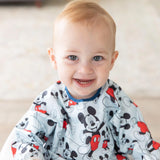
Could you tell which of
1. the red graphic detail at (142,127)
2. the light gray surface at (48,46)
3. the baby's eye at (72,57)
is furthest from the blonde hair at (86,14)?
the light gray surface at (48,46)

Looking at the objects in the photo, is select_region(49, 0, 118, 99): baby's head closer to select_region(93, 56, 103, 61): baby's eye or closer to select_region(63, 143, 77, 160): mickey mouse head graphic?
select_region(93, 56, 103, 61): baby's eye

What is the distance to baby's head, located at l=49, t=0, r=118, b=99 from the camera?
0.86m

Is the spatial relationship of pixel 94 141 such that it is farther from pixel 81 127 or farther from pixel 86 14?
pixel 86 14

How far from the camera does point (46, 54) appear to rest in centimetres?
255

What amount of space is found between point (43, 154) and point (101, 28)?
52 cm

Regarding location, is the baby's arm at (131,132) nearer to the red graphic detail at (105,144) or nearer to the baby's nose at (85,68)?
the red graphic detail at (105,144)

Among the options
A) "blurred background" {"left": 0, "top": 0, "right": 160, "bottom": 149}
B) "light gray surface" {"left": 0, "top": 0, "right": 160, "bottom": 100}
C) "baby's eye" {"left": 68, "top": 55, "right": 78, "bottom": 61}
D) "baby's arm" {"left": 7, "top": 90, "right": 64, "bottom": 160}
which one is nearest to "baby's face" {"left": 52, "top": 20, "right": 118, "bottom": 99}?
"baby's eye" {"left": 68, "top": 55, "right": 78, "bottom": 61}

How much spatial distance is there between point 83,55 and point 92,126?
0.93 feet

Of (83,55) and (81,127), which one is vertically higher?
(83,55)

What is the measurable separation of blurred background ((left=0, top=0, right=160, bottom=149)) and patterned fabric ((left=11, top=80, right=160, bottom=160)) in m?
0.70

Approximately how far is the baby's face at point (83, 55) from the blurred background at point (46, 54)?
92 cm

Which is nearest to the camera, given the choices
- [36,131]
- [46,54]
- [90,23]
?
[90,23]

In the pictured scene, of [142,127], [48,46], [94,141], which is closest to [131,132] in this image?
[142,127]

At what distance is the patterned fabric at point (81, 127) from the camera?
39.8 inches
